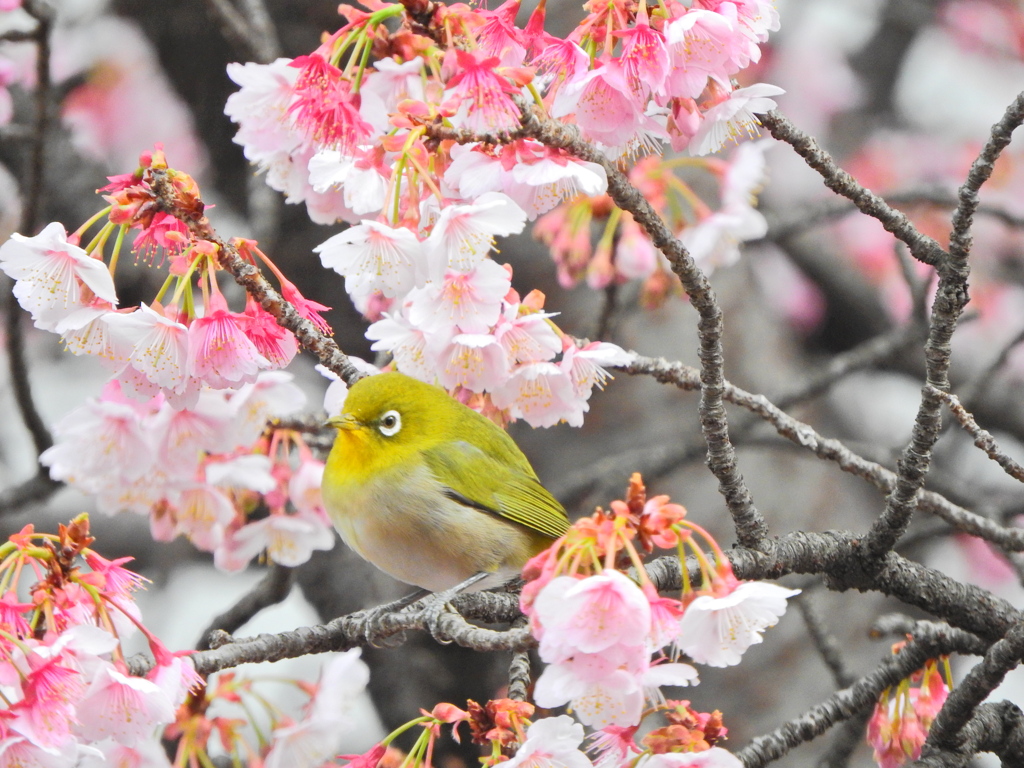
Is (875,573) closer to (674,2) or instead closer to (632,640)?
(632,640)

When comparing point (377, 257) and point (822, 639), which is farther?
point (822, 639)

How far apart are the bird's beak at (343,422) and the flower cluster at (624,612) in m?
1.04

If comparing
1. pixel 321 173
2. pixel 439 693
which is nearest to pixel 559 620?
pixel 321 173

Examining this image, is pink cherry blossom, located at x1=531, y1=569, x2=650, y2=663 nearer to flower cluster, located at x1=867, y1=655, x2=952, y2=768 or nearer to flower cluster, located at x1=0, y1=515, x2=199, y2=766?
flower cluster, located at x1=0, y1=515, x2=199, y2=766

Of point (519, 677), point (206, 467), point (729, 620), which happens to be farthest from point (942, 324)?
point (206, 467)

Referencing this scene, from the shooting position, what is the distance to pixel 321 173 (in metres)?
1.89

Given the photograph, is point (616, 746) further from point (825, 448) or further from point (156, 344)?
point (156, 344)

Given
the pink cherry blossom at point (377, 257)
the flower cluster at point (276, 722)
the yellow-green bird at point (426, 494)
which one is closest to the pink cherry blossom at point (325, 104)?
the pink cherry blossom at point (377, 257)

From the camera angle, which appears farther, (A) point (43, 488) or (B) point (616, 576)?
(A) point (43, 488)

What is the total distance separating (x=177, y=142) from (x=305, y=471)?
12.6ft

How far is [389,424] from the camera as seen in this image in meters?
2.54

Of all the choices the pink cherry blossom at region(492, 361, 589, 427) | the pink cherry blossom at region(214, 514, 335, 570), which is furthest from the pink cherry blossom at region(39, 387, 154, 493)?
the pink cherry blossom at region(492, 361, 589, 427)

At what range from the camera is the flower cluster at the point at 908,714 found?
2078 millimetres

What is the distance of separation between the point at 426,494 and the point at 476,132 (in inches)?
42.7
